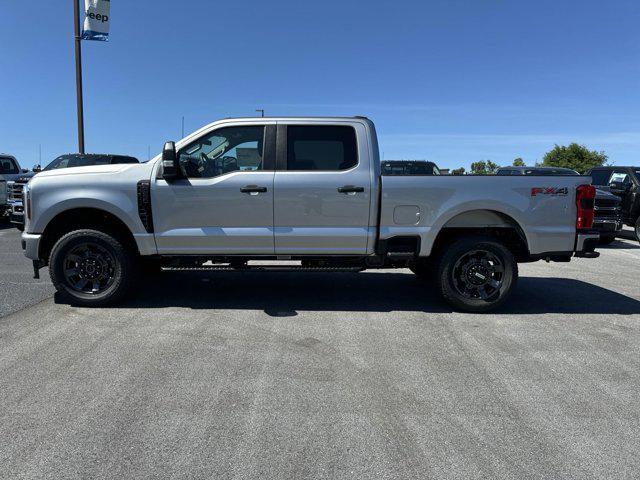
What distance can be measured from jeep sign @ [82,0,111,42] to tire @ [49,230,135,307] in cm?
1476

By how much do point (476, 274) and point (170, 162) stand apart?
371cm

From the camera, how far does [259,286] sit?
6930 millimetres

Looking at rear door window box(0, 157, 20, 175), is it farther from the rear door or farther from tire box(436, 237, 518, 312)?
tire box(436, 237, 518, 312)

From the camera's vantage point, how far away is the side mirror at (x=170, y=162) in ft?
17.3

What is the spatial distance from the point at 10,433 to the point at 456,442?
272 centimetres

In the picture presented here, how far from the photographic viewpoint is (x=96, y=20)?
17.3 meters

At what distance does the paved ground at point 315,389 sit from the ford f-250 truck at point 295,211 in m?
0.56

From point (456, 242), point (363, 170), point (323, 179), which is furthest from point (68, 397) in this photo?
point (456, 242)

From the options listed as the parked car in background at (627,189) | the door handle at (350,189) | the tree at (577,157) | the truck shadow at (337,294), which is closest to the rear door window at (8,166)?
the truck shadow at (337,294)

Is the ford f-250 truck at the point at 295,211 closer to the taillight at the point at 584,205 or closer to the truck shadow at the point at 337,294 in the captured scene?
the taillight at the point at 584,205

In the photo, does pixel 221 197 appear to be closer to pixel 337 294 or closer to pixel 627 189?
pixel 337 294

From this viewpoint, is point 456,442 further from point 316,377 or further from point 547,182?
point 547,182

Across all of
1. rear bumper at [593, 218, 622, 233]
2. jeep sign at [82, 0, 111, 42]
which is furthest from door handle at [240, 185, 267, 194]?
jeep sign at [82, 0, 111, 42]

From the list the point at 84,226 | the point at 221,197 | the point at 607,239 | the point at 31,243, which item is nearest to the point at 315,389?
the point at 221,197
